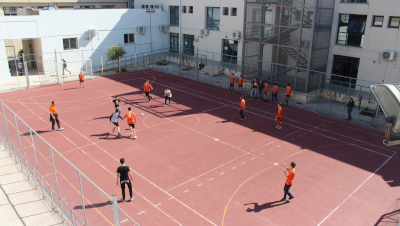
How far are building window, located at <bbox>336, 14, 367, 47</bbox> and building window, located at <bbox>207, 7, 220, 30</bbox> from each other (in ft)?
42.5

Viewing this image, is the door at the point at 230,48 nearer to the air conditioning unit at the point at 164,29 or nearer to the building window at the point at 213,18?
the building window at the point at 213,18

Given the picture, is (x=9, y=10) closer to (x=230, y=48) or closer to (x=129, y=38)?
(x=129, y=38)

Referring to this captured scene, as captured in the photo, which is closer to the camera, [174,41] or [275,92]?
[275,92]

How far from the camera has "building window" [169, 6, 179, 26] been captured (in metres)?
39.0

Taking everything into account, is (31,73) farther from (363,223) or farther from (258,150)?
(363,223)

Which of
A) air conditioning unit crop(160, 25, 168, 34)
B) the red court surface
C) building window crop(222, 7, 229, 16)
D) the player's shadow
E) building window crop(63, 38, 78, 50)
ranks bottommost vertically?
the player's shadow

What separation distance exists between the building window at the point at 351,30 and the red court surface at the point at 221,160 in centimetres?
752

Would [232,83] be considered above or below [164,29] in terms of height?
below

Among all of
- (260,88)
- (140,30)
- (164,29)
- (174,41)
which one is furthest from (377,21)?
(140,30)

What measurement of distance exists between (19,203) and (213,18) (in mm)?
→ 27951

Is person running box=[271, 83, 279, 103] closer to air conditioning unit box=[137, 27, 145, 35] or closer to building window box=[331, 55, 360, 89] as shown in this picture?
building window box=[331, 55, 360, 89]

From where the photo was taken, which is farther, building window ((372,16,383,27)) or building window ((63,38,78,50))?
building window ((63,38,78,50))

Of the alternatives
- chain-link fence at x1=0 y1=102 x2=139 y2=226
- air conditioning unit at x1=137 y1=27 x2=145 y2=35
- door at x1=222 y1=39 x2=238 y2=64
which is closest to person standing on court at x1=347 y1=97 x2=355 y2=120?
door at x1=222 y1=39 x2=238 y2=64

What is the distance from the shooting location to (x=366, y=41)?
24297 mm
